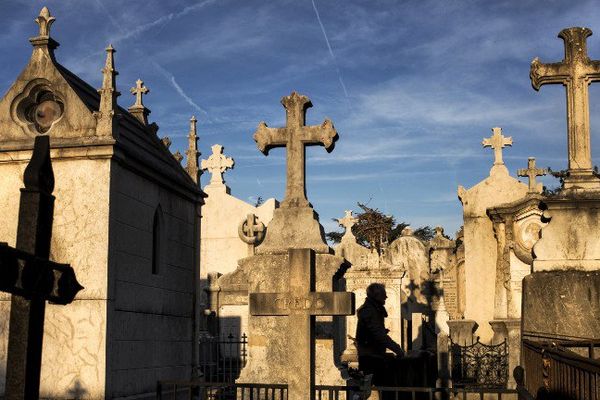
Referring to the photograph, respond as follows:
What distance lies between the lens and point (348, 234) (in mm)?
27078

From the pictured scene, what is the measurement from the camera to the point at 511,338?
12.5 meters

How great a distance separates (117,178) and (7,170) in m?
1.81

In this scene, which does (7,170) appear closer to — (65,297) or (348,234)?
(65,297)

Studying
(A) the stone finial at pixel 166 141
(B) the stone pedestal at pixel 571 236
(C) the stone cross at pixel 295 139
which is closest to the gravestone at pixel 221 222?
(A) the stone finial at pixel 166 141

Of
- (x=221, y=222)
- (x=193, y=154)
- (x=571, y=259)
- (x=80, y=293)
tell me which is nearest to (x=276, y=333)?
(x=571, y=259)

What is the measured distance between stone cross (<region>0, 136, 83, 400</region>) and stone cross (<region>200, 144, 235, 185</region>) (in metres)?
24.3

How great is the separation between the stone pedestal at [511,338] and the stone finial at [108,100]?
713cm

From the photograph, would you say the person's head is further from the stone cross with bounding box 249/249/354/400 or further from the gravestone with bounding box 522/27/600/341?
the gravestone with bounding box 522/27/600/341

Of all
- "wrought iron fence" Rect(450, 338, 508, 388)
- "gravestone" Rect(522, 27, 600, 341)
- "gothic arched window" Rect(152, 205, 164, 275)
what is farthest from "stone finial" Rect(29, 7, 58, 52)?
"wrought iron fence" Rect(450, 338, 508, 388)

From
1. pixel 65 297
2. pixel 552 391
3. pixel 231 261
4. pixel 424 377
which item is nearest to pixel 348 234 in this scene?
pixel 231 261

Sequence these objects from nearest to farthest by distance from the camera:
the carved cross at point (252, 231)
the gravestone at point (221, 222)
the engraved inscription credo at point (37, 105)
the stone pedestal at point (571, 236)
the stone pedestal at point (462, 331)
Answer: the stone pedestal at point (571, 236) → the engraved inscription credo at point (37, 105) → the stone pedestal at point (462, 331) → the carved cross at point (252, 231) → the gravestone at point (221, 222)

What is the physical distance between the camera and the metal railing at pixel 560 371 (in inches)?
185

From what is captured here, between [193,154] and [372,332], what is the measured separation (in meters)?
7.54

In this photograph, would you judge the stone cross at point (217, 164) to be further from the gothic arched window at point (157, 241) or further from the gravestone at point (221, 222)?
the gothic arched window at point (157, 241)
